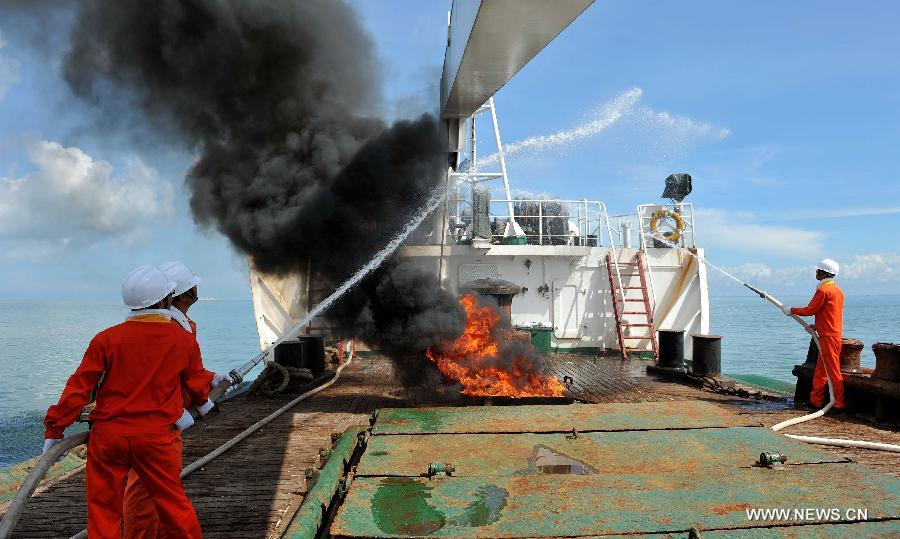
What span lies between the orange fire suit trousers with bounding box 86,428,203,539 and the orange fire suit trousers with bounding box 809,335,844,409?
7.49 metres

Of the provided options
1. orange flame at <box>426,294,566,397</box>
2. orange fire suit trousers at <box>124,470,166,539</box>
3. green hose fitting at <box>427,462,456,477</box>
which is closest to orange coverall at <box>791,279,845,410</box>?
orange flame at <box>426,294,566,397</box>

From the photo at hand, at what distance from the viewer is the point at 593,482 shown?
2.95 meters

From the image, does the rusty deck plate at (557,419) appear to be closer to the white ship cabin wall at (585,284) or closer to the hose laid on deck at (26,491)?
the hose laid on deck at (26,491)

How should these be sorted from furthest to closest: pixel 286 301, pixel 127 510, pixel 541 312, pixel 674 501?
pixel 541 312, pixel 286 301, pixel 127 510, pixel 674 501

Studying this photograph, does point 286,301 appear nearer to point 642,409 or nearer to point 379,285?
point 379,285

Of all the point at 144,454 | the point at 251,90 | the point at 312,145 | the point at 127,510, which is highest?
the point at 251,90

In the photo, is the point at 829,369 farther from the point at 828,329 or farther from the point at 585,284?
the point at 585,284

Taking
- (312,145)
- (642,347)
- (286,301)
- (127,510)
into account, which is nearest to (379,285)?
(312,145)

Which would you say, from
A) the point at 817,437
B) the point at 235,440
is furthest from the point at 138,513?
the point at 817,437

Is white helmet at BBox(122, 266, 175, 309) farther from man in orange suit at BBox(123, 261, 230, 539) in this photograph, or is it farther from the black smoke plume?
the black smoke plume

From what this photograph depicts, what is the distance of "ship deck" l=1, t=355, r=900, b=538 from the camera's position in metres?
4.25

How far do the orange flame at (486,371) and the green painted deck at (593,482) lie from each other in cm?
273

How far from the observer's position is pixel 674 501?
270 cm

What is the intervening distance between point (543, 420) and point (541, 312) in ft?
30.1
